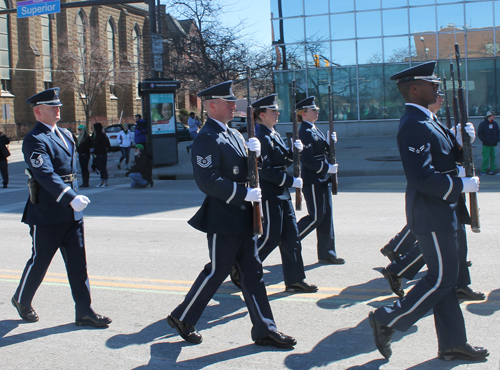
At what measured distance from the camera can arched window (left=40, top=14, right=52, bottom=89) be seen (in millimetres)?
47656

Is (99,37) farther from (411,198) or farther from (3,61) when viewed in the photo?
(411,198)

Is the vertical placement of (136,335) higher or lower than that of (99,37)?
lower

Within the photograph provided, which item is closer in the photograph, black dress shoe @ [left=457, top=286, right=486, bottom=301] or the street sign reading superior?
black dress shoe @ [left=457, top=286, right=486, bottom=301]

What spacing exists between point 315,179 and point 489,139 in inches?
406

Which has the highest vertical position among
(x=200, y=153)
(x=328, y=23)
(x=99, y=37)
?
(x=99, y=37)

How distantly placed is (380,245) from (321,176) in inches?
61.7

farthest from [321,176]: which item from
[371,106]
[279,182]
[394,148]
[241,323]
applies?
[371,106]

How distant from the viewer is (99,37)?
50.9 meters

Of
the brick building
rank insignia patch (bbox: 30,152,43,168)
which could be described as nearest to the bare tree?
the brick building

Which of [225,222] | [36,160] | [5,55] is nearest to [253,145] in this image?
[225,222]

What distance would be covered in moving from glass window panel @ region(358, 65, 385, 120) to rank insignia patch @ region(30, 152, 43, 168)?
2525 cm

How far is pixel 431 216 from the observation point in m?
3.67

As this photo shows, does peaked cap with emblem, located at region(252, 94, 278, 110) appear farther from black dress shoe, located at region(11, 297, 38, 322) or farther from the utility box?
the utility box

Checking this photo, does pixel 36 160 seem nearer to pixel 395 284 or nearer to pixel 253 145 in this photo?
pixel 253 145
